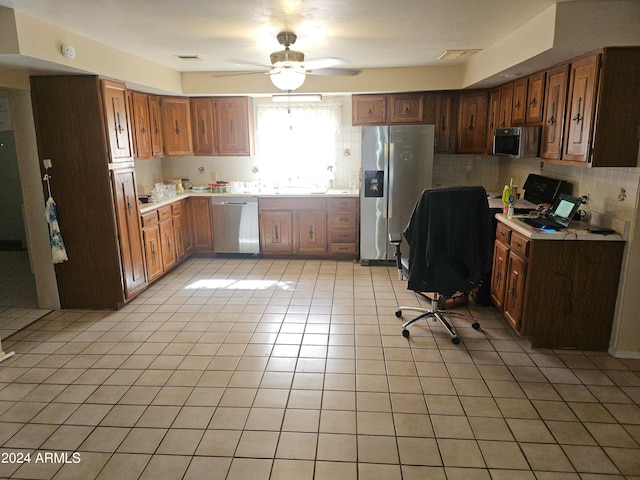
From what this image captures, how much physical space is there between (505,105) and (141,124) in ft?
12.7

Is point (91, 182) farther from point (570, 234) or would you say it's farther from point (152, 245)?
point (570, 234)

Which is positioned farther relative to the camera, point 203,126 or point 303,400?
point 203,126

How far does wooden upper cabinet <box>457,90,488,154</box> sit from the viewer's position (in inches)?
200

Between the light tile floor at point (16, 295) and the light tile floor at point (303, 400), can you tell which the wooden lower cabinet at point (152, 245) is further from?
the light tile floor at point (16, 295)

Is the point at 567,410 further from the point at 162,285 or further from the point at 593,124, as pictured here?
the point at 162,285

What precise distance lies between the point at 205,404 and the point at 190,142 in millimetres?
3906

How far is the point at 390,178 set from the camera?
516cm

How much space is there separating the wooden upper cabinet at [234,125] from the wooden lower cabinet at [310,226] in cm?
76

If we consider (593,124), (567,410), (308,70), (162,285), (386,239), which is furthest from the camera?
(386,239)

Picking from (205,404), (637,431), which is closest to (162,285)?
(205,404)

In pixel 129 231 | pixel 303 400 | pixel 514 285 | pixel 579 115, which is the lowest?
pixel 303 400

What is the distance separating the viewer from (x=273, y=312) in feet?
13.0

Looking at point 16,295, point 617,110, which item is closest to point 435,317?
point 617,110

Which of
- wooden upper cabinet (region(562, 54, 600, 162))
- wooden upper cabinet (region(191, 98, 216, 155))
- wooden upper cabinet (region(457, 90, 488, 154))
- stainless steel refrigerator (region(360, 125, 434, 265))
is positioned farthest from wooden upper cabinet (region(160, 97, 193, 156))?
wooden upper cabinet (region(562, 54, 600, 162))
